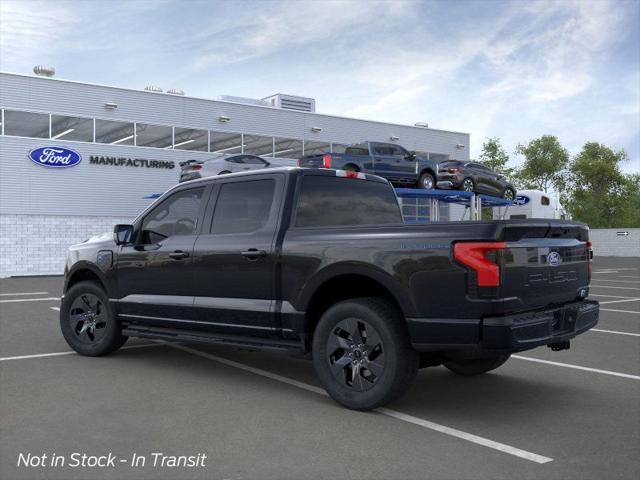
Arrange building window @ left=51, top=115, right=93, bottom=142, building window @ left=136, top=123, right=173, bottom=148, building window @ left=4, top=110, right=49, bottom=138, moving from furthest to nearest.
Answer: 1. building window @ left=136, top=123, right=173, bottom=148
2. building window @ left=51, top=115, right=93, bottom=142
3. building window @ left=4, top=110, right=49, bottom=138

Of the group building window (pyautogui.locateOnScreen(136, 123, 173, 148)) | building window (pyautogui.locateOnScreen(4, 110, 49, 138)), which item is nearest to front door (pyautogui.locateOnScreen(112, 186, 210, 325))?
building window (pyautogui.locateOnScreen(4, 110, 49, 138))

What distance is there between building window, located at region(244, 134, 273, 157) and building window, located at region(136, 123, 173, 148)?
12.7 ft

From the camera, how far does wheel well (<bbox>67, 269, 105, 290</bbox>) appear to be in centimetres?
770

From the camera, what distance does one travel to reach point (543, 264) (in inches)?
195

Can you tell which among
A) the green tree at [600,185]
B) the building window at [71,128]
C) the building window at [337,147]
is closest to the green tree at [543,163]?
the green tree at [600,185]

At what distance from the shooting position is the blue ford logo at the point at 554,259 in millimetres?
5027

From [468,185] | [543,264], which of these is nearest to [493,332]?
[543,264]

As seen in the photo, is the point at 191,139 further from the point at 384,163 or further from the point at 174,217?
the point at 174,217

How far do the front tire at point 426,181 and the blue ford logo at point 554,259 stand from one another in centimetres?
1884

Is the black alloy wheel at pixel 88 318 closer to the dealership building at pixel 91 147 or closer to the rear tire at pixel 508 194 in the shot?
the dealership building at pixel 91 147

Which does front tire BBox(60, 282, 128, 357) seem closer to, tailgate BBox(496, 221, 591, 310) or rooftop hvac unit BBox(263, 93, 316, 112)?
tailgate BBox(496, 221, 591, 310)

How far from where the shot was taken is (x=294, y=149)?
33750 millimetres

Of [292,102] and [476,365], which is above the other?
[292,102]

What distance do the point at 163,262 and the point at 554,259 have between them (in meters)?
3.68
